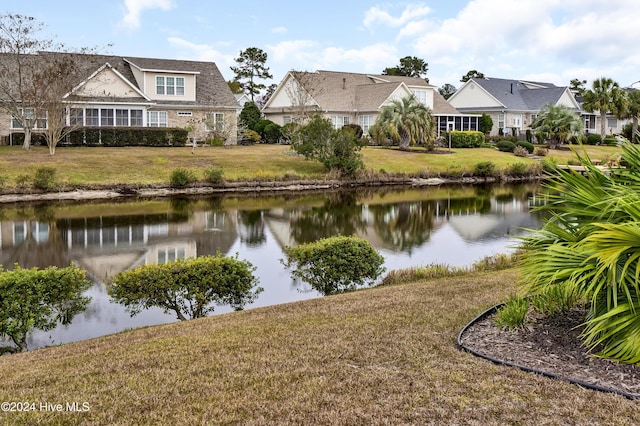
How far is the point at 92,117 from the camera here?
47469mm

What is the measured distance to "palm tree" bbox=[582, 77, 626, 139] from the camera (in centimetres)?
6712

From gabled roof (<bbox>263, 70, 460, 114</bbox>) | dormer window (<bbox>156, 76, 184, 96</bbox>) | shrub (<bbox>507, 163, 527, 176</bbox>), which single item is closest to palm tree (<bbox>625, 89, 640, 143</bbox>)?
gabled roof (<bbox>263, 70, 460, 114</bbox>)

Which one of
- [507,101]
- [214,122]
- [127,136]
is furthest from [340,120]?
[507,101]

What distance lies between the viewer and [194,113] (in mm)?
51781

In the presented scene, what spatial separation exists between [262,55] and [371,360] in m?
81.6

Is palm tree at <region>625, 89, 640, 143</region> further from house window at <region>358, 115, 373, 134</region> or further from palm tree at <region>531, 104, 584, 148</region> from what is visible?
house window at <region>358, 115, 373, 134</region>

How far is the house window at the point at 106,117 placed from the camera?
4781 centimetres

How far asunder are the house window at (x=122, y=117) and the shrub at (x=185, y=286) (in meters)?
38.7

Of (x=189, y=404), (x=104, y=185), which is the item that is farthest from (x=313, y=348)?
(x=104, y=185)

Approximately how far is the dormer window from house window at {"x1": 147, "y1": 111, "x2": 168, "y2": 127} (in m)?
1.81

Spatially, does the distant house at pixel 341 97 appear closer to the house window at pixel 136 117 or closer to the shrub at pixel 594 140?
the house window at pixel 136 117

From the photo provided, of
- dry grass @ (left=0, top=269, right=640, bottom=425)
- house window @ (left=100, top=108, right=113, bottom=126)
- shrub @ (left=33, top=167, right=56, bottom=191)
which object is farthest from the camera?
house window @ (left=100, top=108, right=113, bottom=126)

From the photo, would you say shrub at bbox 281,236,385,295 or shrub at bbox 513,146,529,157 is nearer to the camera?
shrub at bbox 281,236,385,295

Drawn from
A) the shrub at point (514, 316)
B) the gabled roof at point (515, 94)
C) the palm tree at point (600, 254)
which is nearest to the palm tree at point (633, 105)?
the gabled roof at point (515, 94)
